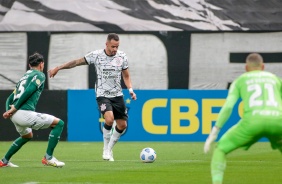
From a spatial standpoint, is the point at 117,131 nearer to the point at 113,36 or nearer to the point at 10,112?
the point at 113,36

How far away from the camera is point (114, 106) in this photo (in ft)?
54.5

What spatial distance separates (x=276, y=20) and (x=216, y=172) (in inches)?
702

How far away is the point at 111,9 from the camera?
92.6ft

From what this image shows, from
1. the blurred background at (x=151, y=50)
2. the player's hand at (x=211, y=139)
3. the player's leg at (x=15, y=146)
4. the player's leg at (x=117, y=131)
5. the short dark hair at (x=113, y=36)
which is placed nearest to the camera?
the player's hand at (x=211, y=139)

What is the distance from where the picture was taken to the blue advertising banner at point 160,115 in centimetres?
2345

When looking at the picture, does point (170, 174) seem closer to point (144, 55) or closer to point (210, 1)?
point (144, 55)

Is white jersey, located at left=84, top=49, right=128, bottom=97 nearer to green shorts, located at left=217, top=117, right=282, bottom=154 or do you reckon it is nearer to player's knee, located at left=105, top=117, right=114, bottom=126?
player's knee, located at left=105, top=117, right=114, bottom=126

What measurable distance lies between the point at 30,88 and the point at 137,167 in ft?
7.32

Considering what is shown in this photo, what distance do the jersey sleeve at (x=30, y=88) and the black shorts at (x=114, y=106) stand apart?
232cm

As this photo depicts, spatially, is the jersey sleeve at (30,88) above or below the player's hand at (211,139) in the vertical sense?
above

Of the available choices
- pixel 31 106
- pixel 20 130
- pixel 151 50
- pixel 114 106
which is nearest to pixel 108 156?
pixel 114 106

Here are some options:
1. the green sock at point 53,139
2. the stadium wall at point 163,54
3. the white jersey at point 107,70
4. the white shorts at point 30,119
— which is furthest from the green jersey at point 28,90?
the stadium wall at point 163,54

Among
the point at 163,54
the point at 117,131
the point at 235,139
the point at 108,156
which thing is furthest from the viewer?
the point at 163,54

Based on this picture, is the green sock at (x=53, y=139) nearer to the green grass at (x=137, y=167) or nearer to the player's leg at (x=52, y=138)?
the player's leg at (x=52, y=138)
